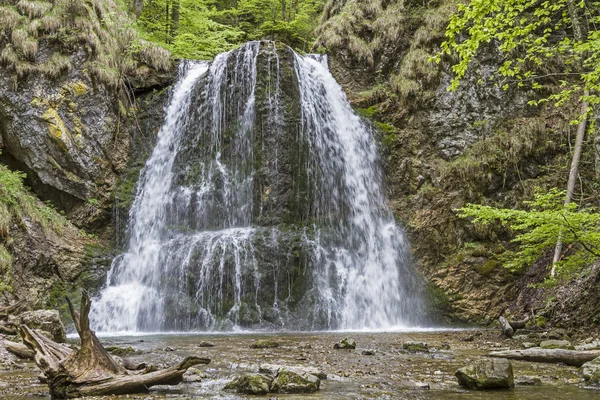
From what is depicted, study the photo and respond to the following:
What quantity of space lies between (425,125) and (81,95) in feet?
34.4

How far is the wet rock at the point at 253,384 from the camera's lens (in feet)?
12.5

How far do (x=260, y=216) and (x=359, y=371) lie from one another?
344 inches

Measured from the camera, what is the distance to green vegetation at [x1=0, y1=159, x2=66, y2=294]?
10.4m

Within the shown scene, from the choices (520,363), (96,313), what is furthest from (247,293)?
(520,363)

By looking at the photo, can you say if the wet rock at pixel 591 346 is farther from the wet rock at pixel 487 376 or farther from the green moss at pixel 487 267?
the green moss at pixel 487 267

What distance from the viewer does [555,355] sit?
518 cm

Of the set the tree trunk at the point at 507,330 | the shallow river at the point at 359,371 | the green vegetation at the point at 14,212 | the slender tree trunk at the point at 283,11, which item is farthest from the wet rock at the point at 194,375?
the slender tree trunk at the point at 283,11

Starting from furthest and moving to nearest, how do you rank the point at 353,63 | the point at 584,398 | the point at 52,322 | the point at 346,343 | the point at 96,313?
the point at 353,63
the point at 96,313
the point at 52,322
the point at 346,343
the point at 584,398

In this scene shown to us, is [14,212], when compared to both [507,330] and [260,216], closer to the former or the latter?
[260,216]

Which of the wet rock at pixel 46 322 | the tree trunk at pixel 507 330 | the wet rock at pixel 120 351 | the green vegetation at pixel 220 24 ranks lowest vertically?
the wet rock at pixel 120 351

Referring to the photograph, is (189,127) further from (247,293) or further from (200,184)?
(247,293)

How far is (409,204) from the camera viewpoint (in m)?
13.8

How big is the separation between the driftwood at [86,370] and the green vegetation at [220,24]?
15360mm

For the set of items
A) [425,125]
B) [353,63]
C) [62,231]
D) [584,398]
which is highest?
[353,63]
